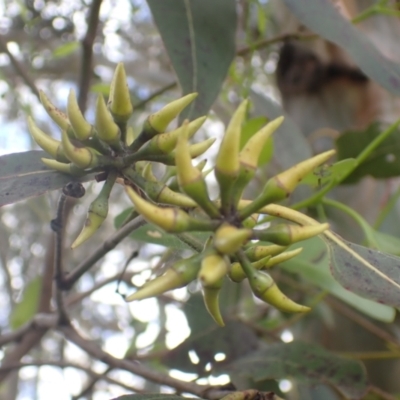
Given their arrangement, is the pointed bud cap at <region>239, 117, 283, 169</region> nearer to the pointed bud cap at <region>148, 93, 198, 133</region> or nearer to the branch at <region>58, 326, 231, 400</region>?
the pointed bud cap at <region>148, 93, 198, 133</region>

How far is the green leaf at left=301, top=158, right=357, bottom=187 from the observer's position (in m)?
0.57

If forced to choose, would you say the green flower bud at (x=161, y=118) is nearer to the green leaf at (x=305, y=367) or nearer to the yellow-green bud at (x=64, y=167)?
the yellow-green bud at (x=64, y=167)

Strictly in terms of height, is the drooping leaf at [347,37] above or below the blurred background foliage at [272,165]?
above

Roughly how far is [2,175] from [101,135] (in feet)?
0.42

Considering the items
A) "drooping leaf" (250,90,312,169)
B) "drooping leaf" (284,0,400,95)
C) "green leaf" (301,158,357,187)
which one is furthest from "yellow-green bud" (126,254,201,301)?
"drooping leaf" (250,90,312,169)

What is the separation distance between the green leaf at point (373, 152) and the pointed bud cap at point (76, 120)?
69 centimetres

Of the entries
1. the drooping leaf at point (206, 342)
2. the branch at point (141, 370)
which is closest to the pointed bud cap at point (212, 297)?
the branch at point (141, 370)

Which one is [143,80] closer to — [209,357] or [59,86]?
[59,86]

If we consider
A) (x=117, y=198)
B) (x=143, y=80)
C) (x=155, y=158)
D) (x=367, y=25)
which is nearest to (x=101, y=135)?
(x=155, y=158)

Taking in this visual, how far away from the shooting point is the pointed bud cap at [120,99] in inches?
15.5

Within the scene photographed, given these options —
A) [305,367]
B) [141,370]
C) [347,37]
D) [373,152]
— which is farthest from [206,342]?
[347,37]

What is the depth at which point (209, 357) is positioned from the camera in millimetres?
→ 969

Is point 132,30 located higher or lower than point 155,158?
lower

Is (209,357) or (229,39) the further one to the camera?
(209,357)
